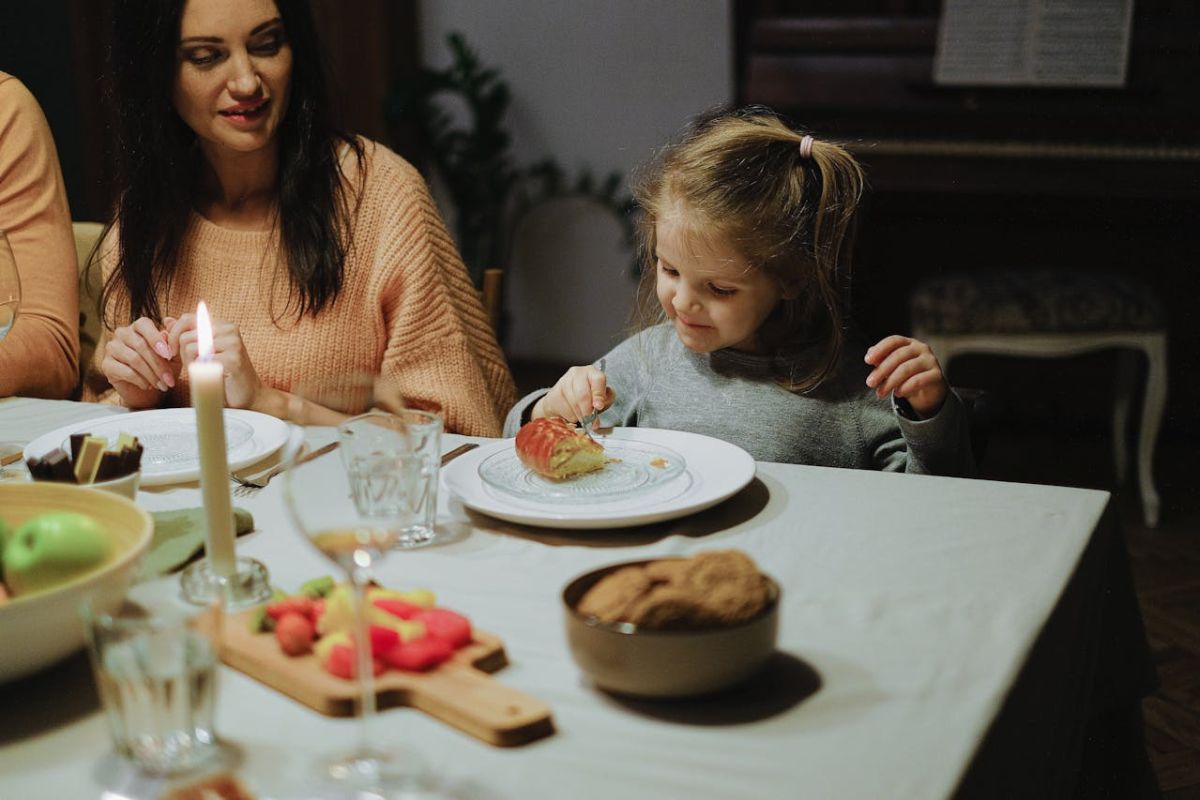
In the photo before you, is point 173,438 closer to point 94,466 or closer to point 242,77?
point 94,466

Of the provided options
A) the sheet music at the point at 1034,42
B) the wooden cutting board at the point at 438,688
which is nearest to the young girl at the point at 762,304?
the wooden cutting board at the point at 438,688

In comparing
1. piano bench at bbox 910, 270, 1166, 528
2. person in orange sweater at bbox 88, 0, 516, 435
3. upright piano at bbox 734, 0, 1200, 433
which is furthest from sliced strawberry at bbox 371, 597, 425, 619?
upright piano at bbox 734, 0, 1200, 433

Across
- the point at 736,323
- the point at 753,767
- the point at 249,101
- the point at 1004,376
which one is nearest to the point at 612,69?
the point at 1004,376

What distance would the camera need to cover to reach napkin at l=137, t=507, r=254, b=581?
995mm

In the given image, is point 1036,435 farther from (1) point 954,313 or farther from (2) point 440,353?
(2) point 440,353

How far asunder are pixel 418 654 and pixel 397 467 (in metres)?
0.15

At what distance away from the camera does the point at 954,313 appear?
3094mm

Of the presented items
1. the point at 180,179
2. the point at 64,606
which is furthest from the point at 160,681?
the point at 180,179

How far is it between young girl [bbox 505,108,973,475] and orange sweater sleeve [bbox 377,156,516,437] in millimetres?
204

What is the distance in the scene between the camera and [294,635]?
32.4 inches

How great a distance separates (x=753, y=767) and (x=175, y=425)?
97 cm

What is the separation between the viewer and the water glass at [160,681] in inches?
26.8

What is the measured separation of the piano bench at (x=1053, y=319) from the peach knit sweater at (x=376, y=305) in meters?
1.63

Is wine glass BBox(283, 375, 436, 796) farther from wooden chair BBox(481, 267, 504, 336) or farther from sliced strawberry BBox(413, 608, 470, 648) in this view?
wooden chair BBox(481, 267, 504, 336)
